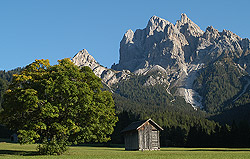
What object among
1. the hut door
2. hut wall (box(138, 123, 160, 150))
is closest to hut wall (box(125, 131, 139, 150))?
hut wall (box(138, 123, 160, 150))

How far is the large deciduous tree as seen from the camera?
33.8 meters

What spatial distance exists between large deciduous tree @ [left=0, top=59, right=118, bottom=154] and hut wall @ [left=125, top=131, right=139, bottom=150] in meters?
20.8

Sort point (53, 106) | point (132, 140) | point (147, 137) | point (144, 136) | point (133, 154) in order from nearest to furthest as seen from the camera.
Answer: point (53, 106)
point (133, 154)
point (144, 136)
point (147, 137)
point (132, 140)

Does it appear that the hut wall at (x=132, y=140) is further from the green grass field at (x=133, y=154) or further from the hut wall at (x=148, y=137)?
the green grass field at (x=133, y=154)

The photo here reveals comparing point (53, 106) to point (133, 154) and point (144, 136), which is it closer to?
point (133, 154)

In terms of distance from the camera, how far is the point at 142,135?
58.2 m

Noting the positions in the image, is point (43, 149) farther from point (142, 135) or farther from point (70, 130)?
point (142, 135)

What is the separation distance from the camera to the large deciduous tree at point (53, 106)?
111 feet

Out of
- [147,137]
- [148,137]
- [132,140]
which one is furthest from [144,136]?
[132,140]

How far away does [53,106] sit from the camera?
33750 millimetres

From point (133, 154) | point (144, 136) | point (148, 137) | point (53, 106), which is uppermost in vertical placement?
point (53, 106)

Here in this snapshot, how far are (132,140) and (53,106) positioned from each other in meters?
29.9

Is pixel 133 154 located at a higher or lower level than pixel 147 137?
lower

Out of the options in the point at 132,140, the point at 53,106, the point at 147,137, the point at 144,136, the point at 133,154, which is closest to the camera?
the point at 53,106
